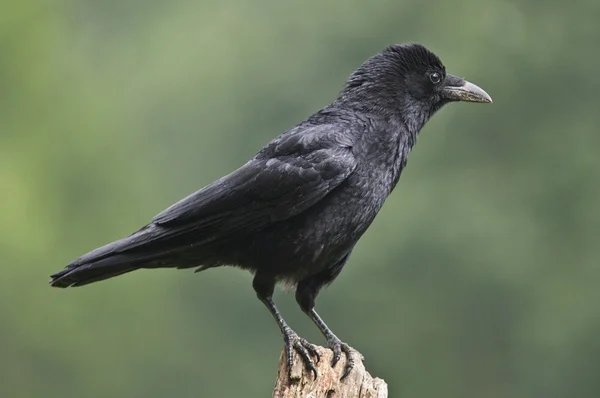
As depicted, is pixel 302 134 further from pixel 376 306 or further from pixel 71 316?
pixel 71 316

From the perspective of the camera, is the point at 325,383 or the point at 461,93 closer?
the point at 325,383

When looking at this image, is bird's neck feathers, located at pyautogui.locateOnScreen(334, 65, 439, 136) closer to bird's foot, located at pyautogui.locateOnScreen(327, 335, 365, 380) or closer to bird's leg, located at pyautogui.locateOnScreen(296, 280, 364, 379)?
bird's leg, located at pyautogui.locateOnScreen(296, 280, 364, 379)

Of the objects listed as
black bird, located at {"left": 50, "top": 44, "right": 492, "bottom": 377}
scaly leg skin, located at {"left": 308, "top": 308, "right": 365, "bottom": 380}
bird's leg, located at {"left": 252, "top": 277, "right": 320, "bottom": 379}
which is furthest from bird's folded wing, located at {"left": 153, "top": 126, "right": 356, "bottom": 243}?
scaly leg skin, located at {"left": 308, "top": 308, "right": 365, "bottom": 380}

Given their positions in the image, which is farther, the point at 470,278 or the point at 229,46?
the point at 229,46

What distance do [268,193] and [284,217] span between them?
15 centimetres

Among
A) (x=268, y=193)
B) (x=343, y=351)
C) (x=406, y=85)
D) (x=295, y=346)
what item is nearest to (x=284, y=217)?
(x=268, y=193)

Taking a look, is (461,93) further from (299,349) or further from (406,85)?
(299,349)

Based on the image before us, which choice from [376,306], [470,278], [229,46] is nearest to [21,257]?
[229,46]

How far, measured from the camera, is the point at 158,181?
8797 mm

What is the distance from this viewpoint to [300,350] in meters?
4.44

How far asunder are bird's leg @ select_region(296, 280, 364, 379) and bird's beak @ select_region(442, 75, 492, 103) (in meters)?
1.39

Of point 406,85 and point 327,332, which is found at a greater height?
point 406,85

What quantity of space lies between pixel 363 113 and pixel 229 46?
4.49 m

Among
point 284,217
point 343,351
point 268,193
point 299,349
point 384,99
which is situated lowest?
point 343,351
